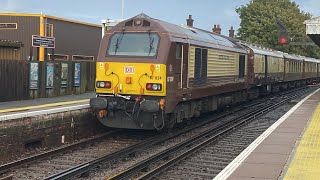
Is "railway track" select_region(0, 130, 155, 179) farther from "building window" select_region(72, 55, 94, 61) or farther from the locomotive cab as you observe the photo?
"building window" select_region(72, 55, 94, 61)

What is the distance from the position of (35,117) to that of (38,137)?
515 mm

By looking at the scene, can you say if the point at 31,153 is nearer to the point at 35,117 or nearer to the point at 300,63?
the point at 35,117

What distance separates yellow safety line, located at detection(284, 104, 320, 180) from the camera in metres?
7.51

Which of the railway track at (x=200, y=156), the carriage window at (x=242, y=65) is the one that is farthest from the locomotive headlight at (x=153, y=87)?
the carriage window at (x=242, y=65)

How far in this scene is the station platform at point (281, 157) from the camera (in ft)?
24.8

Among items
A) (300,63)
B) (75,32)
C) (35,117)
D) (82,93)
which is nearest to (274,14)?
(300,63)

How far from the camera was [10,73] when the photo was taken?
1681 centimetres

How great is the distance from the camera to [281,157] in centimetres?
905

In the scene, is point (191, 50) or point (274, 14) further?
point (274, 14)

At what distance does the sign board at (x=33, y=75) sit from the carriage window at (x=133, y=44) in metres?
6.15

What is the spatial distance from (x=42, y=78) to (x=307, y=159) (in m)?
12.5

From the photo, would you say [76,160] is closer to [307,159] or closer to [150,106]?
[150,106]

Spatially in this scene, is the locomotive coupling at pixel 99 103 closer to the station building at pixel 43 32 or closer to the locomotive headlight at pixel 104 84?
the locomotive headlight at pixel 104 84

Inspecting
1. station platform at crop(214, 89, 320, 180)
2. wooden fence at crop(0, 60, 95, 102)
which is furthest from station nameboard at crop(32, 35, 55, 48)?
station platform at crop(214, 89, 320, 180)
